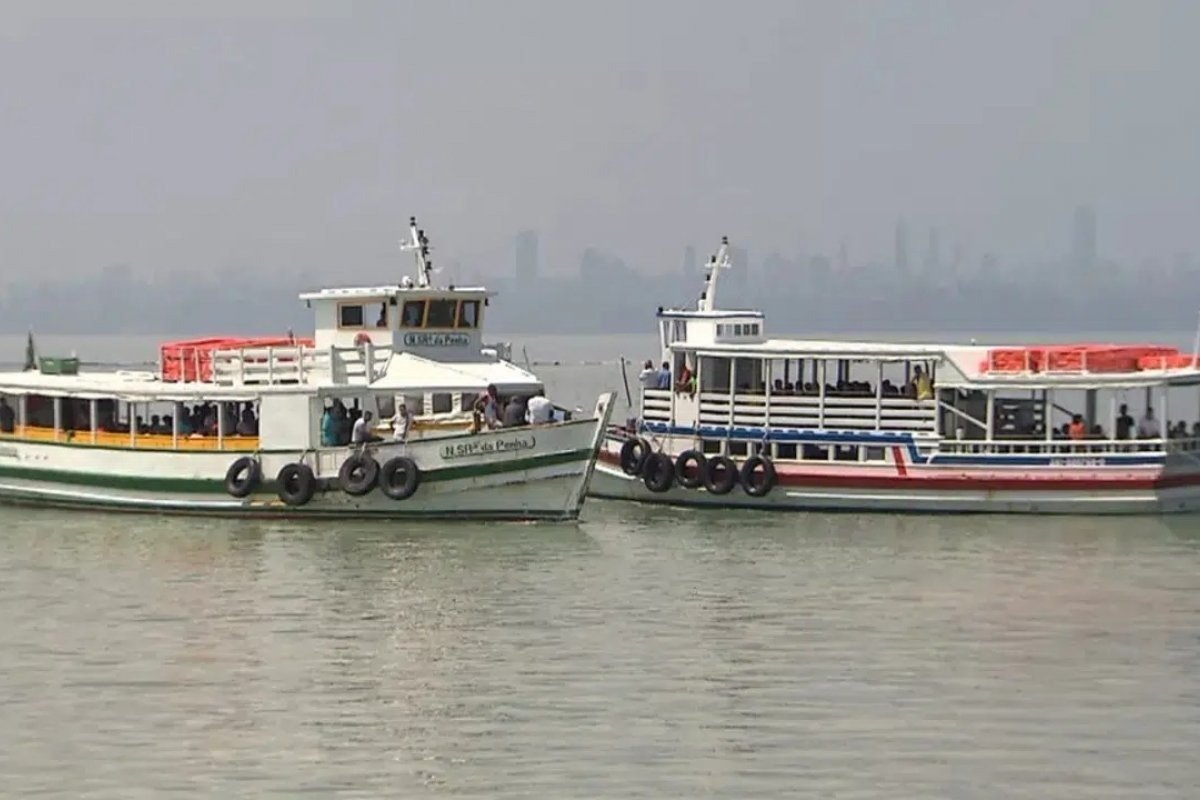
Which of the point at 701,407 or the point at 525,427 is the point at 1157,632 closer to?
the point at 525,427

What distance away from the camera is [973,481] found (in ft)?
145

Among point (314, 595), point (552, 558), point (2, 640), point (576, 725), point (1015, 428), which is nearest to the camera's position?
point (576, 725)

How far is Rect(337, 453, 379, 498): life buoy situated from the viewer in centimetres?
4219

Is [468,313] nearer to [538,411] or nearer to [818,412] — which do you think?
[538,411]

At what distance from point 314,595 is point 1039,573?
1041 centimetres

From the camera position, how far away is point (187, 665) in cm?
2928

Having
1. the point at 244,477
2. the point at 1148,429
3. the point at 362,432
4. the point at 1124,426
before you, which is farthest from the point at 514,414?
the point at 1148,429

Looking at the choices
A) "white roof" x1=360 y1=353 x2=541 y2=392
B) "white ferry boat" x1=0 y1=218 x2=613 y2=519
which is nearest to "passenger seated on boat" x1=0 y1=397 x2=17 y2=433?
"white ferry boat" x1=0 y1=218 x2=613 y2=519

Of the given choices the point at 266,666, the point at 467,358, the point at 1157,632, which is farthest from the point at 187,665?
the point at 467,358

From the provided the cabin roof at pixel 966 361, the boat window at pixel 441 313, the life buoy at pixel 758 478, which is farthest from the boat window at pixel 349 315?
the life buoy at pixel 758 478

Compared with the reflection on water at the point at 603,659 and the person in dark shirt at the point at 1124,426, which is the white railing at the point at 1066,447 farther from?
the reflection on water at the point at 603,659

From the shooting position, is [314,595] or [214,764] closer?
[214,764]

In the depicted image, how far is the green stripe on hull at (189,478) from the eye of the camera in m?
42.1

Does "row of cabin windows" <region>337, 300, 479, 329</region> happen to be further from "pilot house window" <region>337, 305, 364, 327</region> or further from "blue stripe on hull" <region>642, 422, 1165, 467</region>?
"blue stripe on hull" <region>642, 422, 1165, 467</region>
